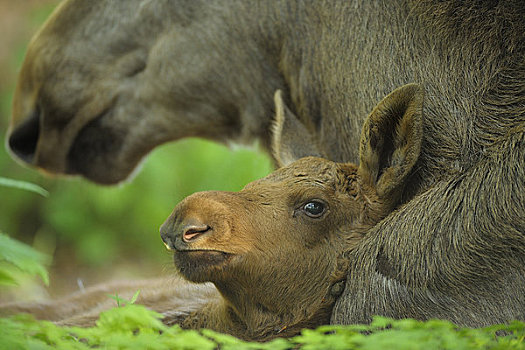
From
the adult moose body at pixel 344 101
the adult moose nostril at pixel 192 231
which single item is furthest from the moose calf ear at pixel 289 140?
the adult moose nostril at pixel 192 231

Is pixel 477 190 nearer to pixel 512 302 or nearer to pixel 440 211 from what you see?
pixel 440 211

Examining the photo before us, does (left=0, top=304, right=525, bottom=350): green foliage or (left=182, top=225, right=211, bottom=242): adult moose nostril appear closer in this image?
(left=0, top=304, right=525, bottom=350): green foliage

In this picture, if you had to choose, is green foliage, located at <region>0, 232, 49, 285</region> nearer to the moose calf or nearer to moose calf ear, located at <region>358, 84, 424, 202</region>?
the moose calf

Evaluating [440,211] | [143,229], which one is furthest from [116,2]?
[143,229]

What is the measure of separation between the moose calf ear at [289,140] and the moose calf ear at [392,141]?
652 mm

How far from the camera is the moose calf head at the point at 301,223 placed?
2926 mm

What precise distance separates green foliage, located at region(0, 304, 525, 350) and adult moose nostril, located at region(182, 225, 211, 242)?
0.52 metres

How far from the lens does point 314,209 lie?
3.14 m

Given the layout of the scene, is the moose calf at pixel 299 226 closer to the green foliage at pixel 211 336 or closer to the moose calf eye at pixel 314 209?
the moose calf eye at pixel 314 209

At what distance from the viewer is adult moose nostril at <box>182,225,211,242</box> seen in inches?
110

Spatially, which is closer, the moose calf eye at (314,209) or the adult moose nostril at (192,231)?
the adult moose nostril at (192,231)

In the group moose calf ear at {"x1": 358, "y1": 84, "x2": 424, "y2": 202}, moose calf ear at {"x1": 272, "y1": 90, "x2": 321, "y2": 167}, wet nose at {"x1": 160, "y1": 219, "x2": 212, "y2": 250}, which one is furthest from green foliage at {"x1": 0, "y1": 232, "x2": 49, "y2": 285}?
moose calf ear at {"x1": 272, "y1": 90, "x2": 321, "y2": 167}

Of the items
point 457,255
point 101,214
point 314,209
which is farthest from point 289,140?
point 101,214

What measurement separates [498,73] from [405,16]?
58cm
